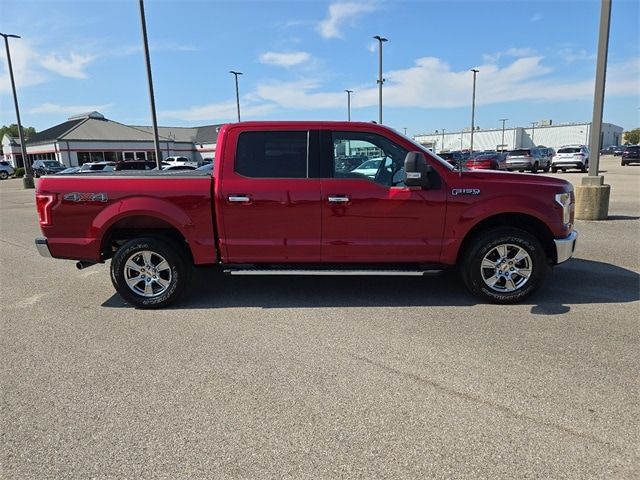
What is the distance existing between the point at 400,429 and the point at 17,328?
3960mm

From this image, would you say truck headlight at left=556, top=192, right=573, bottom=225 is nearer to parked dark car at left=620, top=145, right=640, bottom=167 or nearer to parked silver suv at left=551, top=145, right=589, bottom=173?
parked silver suv at left=551, top=145, right=589, bottom=173

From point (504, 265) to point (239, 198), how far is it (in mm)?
2949

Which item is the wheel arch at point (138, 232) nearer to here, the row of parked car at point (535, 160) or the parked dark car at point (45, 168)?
the row of parked car at point (535, 160)

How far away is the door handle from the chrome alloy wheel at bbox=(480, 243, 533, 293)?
2.61 m

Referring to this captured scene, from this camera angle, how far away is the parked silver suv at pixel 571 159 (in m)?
31.0

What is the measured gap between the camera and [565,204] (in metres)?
5.10

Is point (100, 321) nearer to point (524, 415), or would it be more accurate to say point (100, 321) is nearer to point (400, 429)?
point (400, 429)

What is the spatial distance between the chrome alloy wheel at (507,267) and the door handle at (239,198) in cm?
261

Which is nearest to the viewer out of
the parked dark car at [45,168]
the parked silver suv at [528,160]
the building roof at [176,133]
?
the parked silver suv at [528,160]

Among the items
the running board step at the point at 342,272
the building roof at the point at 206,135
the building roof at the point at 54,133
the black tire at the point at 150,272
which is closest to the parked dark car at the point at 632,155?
the running board step at the point at 342,272

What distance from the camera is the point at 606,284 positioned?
5.78 m

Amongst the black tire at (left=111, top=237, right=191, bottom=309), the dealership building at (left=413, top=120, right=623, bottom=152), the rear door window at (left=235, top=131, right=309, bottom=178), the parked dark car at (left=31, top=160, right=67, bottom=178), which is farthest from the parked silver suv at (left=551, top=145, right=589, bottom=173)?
the dealership building at (left=413, top=120, right=623, bottom=152)

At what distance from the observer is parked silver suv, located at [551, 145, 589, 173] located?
31.0 metres

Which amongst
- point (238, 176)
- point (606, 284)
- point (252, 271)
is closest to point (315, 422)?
point (252, 271)
